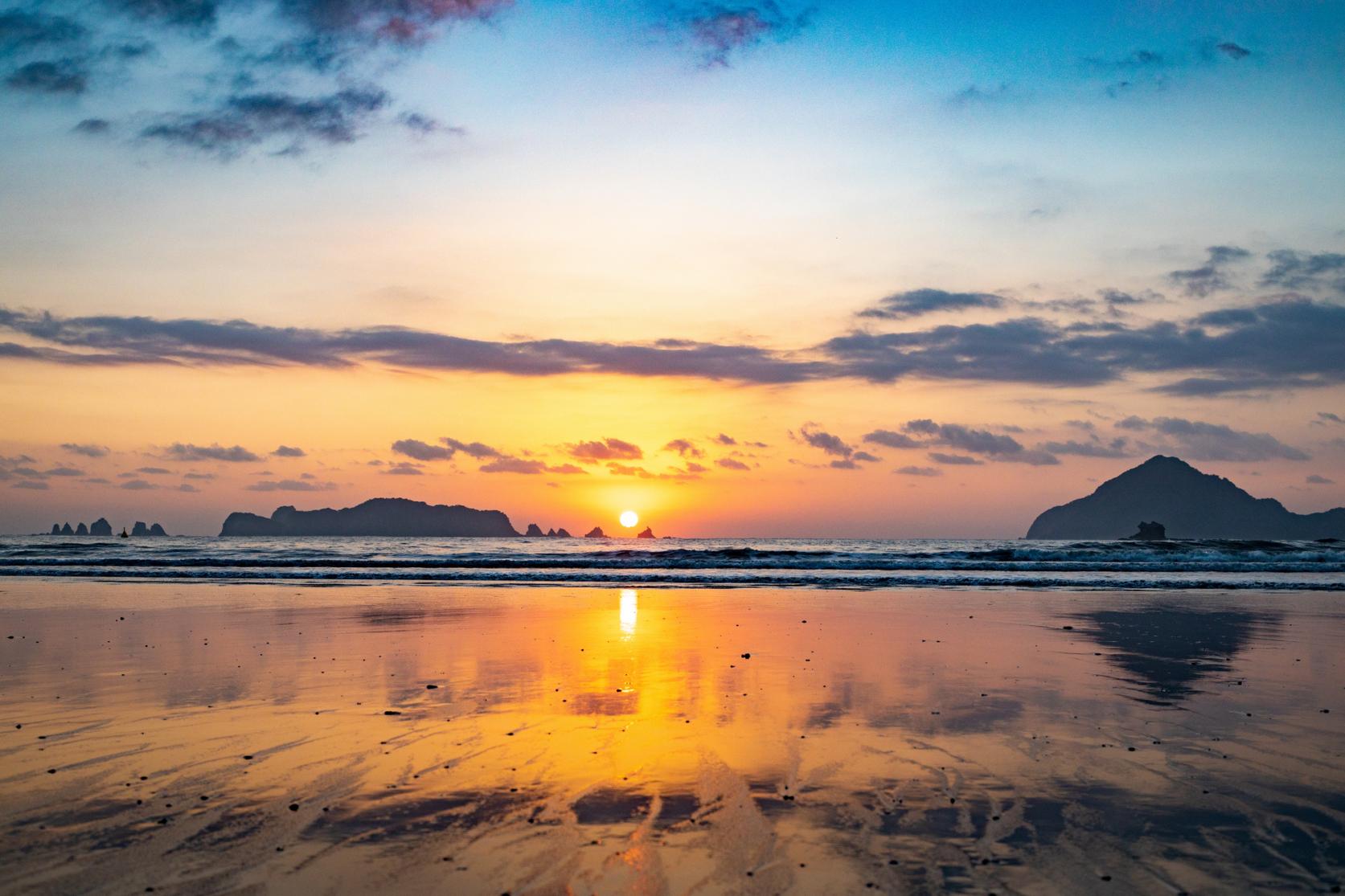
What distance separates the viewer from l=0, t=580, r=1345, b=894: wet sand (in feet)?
19.5

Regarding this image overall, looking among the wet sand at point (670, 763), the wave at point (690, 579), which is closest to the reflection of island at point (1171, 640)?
the wet sand at point (670, 763)

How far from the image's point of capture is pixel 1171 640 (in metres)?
18.1

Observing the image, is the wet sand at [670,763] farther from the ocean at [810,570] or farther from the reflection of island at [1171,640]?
the ocean at [810,570]

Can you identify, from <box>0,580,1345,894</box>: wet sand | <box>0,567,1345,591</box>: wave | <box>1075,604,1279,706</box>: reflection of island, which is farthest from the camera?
<box>0,567,1345,591</box>: wave

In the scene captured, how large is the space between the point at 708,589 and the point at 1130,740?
24.0 meters

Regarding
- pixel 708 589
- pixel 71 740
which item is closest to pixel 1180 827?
pixel 71 740

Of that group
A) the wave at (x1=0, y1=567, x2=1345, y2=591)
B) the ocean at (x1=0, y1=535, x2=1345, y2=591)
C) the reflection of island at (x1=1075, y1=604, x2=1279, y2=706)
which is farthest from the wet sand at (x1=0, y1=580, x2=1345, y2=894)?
the ocean at (x1=0, y1=535, x2=1345, y2=591)

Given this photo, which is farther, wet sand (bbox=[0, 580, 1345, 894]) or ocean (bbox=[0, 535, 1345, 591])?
ocean (bbox=[0, 535, 1345, 591])

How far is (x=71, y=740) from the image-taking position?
9.53m

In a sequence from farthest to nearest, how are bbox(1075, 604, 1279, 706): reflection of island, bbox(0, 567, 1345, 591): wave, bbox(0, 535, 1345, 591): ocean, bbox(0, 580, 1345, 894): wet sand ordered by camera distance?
bbox(0, 535, 1345, 591): ocean → bbox(0, 567, 1345, 591): wave → bbox(1075, 604, 1279, 706): reflection of island → bbox(0, 580, 1345, 894): wet sand

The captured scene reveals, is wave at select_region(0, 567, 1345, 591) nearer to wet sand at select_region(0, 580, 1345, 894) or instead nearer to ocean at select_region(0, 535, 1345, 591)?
ocean at select_region(0, 535, 1345, 591)

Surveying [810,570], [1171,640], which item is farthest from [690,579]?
[1171,640]

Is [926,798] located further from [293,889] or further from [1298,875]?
[293,889]

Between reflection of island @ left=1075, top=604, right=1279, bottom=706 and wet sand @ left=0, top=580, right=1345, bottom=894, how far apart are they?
0.54 feet
